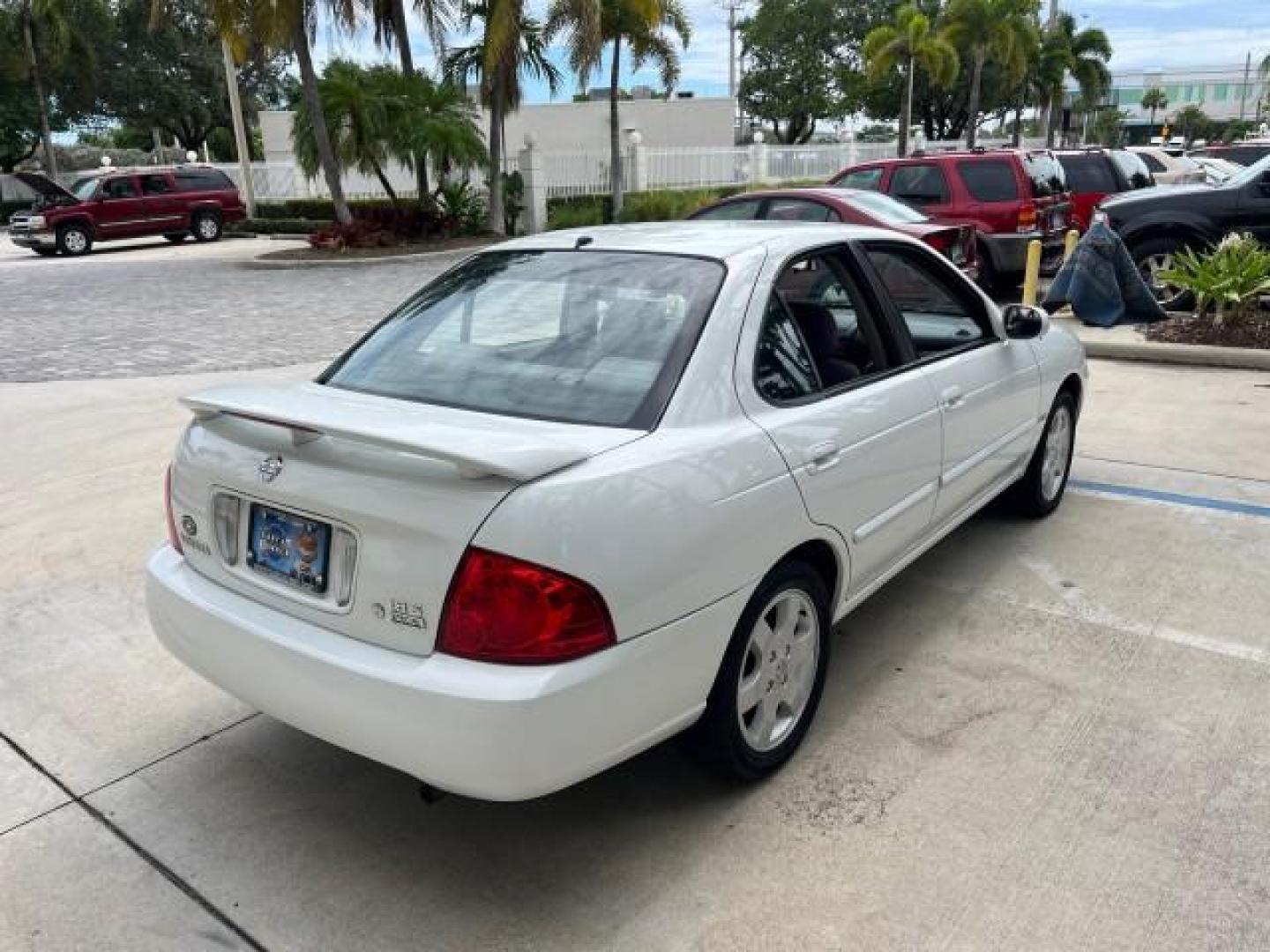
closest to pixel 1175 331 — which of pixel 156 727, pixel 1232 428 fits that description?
pixel 1232 428

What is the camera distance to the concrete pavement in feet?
8.21

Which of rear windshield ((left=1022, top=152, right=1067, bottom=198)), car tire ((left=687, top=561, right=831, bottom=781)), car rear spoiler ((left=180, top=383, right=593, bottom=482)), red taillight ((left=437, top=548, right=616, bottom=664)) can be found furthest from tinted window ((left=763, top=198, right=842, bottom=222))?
red taillight ((left=437, top=548, right=616, bottom=664))

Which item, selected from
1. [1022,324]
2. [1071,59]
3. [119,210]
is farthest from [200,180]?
[1071,59]

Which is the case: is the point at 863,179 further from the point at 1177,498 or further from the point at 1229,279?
the point at 1177,498

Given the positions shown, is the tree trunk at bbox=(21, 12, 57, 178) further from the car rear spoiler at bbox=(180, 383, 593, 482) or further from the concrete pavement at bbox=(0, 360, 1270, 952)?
the car rear spoiler at bbox=(180, 383, 593, 482)

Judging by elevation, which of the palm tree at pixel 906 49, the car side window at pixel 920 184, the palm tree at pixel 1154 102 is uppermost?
the palm tree at pixel 1154 102

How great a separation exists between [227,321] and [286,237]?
15.7 meters

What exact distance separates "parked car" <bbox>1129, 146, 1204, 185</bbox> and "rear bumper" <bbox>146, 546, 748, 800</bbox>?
59.2 feet

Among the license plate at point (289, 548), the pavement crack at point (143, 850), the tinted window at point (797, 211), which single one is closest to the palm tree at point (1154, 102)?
the tinted window at point (797, 211)

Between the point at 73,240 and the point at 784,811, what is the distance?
25722 mm

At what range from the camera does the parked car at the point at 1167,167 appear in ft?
58.0

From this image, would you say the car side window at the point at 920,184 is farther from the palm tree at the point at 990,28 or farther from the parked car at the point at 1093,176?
the palm tree at the point at 990,28

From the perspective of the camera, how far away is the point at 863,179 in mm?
13125

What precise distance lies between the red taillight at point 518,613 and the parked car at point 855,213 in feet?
26.9
